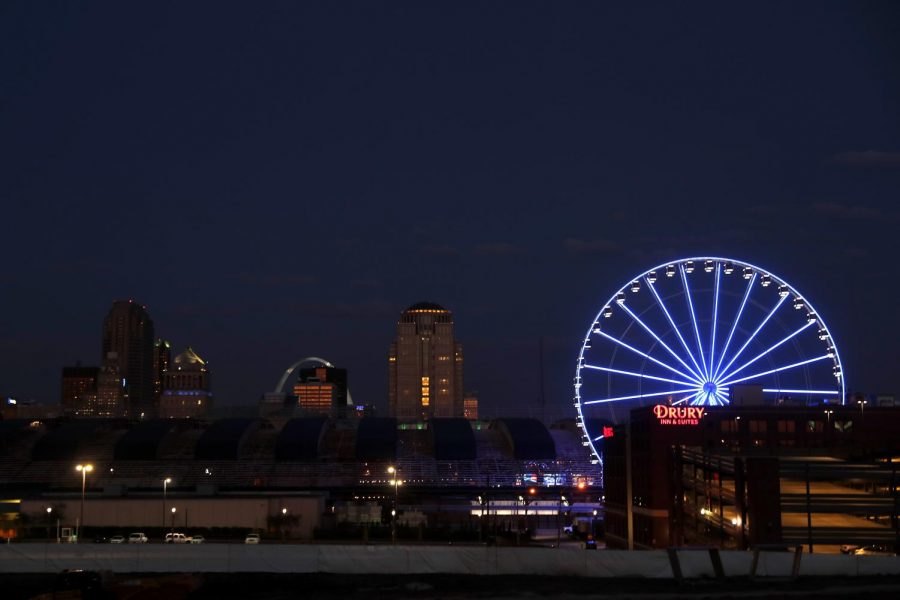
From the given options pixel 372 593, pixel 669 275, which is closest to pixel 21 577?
pixel 372 593

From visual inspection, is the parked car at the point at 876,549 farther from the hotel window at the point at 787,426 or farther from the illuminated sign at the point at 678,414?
the hotel window at the point at 787,426

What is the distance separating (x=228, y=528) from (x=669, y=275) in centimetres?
4358

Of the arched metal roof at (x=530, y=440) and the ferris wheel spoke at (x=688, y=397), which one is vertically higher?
the ferris wheel spoke at (x=688, y=397)

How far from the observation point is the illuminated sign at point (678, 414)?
8731cm

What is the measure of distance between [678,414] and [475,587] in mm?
50971

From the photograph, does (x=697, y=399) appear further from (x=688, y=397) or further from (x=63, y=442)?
(x=63, y=442)

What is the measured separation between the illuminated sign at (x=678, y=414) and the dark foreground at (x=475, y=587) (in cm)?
4484

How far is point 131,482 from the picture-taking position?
119812 millimetres

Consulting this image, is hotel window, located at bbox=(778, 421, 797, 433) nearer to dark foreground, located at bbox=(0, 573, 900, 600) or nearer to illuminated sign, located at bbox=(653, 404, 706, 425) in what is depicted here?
illuminated sign, located at bbox=(653, 404, 706, 425)

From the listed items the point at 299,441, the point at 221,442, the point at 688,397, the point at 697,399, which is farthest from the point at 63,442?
the point at 697,399

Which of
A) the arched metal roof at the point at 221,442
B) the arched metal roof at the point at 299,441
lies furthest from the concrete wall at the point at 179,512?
the arched metal roof at the point at 221,442

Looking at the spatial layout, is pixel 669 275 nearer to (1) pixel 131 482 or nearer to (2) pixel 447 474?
(2) pixel 447 474

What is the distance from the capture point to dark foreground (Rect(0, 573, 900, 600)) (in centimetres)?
3838

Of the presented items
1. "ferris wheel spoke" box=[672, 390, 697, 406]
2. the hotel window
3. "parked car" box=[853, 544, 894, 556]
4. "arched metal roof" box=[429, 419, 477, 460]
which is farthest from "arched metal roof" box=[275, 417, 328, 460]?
"parked car" box=[853, 544, 894, 556]
